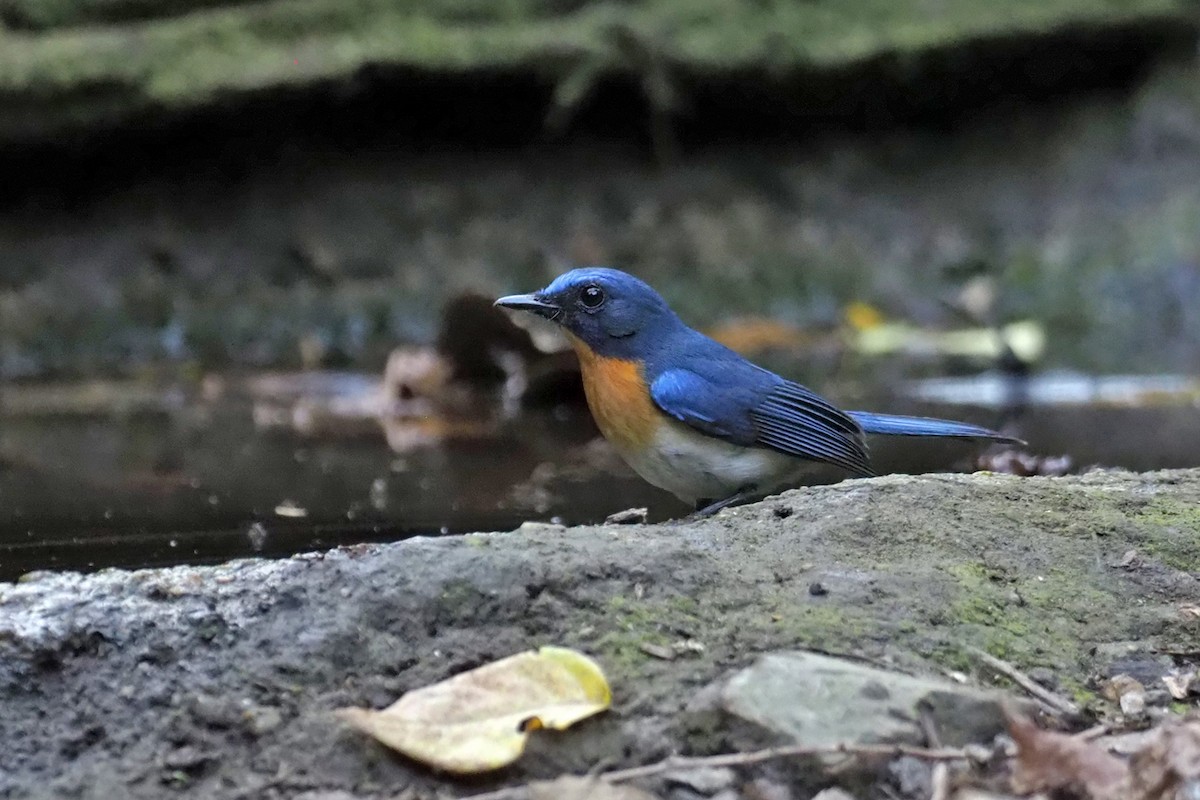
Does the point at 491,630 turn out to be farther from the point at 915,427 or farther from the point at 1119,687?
the point at 915,427

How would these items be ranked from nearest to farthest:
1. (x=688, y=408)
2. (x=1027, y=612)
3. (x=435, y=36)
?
(x=1027, y=612), (x=688, y=408), (x=435, y=36)

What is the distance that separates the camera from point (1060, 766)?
1.70 metres

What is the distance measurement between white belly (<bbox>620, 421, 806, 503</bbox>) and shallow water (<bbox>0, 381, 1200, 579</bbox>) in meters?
0.24

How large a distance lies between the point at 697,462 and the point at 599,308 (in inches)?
21.4

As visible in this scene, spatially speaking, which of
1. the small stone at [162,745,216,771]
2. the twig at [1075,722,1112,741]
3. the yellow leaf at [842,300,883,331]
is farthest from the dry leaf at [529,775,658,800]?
the yellow leaf at [842,300,883,331]

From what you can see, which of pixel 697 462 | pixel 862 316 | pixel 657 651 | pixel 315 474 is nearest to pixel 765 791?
pixel 657 651

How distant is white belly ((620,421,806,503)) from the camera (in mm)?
3506

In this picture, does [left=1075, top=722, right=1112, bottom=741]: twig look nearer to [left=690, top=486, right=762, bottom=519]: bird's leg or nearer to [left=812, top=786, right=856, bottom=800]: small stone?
[left=812, top=786, right=856, bottom=800]: small stone

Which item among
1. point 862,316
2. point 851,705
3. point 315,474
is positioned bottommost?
point 862,316

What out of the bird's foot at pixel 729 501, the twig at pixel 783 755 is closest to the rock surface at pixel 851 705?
the twig at pixel 783 755

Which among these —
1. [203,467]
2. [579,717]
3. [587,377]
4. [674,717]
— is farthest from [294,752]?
[203,467]

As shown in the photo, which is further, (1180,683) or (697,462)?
(697,462)

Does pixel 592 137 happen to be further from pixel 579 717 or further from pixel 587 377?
pixel 579 717

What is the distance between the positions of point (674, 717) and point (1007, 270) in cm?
764
